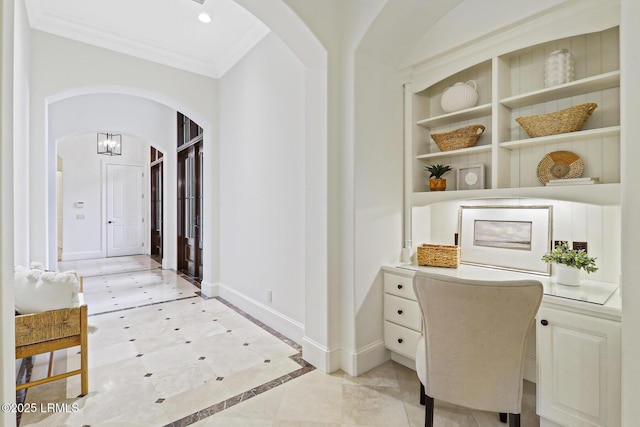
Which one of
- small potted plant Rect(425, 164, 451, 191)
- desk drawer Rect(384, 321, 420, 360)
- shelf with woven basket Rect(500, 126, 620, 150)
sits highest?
shelf with woven basket Rect(500, 126, 620, 150)

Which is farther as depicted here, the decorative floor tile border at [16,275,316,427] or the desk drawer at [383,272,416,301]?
the desk drawer at [383,272,416,301]

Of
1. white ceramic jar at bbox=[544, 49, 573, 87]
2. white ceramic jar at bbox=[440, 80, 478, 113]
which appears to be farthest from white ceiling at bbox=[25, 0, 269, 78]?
white ceramic jar at bbox=[544, 49, 573, 87]

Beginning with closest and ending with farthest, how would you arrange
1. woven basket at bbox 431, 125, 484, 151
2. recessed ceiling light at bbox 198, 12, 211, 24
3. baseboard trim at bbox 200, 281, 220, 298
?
woven basket at bbox 431, 125, 484, 151 < recessed ceiling light at bbox 198, 12, 211, 24 < baseboard trim at bbox 200, 281, 220, 298

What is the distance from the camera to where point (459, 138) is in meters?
2.48

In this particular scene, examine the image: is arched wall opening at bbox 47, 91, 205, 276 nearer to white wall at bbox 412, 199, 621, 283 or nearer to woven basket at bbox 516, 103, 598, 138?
woven basket at bbox 516, 103, 598, 138

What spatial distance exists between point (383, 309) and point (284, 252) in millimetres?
1127

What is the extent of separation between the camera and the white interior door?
8328mm

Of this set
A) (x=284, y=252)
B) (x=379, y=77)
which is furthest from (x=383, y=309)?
(x=379, y=77)

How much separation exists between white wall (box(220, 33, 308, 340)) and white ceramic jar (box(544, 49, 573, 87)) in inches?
73.6

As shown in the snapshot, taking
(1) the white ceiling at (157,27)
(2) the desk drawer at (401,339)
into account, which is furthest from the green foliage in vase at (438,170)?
(1) the white ceiling at (157,27)

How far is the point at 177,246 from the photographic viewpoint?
6.13m

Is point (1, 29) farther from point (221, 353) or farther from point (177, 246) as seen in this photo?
point (177, 246)

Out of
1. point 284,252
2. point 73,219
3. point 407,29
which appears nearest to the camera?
point 407,29

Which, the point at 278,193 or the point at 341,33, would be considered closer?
the point at 341,33
